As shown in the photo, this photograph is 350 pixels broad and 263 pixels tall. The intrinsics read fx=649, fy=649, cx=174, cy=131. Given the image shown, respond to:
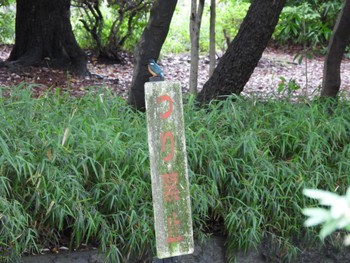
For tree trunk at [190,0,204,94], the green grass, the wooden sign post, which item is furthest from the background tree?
the wooden sign post

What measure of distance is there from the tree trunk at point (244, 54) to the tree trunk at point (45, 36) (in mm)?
3524

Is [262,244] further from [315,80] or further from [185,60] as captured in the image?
[185,60]

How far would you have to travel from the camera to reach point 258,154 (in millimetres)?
5203

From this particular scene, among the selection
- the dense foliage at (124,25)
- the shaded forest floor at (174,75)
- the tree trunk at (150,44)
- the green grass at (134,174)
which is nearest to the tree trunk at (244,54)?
the shaded forest floor at (174,75)

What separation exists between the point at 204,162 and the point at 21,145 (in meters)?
1.41

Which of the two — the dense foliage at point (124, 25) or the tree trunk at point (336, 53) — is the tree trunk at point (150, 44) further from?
the dense foliage at point (124, 25)

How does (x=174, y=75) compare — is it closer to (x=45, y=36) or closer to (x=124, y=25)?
(x=124, y=25)

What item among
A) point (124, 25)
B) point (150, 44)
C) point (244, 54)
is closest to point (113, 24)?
point (124, 25)

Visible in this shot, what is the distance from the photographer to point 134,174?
481 centimetres

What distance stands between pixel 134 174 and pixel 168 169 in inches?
53.5

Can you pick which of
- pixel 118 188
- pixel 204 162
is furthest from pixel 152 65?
pixel 204 162

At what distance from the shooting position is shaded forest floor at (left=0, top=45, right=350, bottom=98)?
8.57 m

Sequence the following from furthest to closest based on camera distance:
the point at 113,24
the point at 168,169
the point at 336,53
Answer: the point at 113,24, the point at 336,53, the point at 168,169

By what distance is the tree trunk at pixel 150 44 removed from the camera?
6.68 meters
